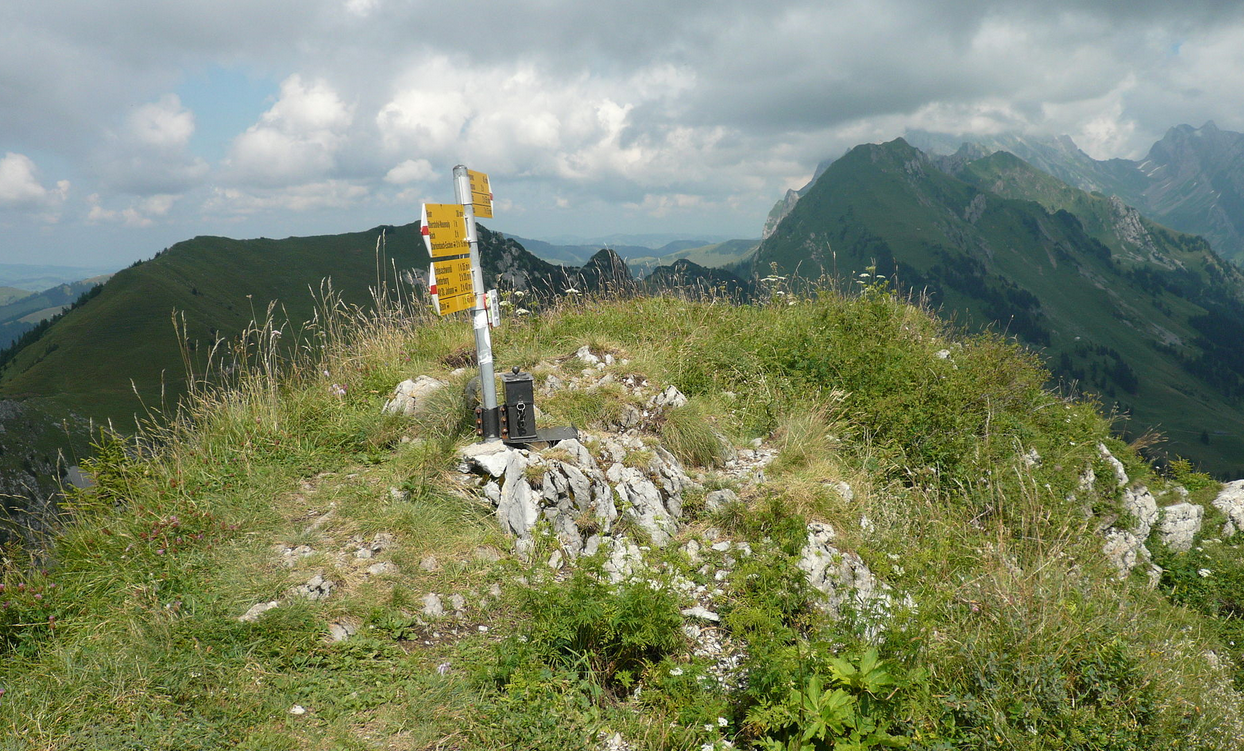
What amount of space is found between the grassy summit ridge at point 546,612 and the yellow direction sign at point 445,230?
2.02 metres

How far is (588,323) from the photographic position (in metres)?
10.3

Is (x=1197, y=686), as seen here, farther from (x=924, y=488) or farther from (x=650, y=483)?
(x=650, y=483)

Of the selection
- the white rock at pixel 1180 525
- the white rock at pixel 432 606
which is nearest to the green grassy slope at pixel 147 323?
the white rock at pixel 432 606

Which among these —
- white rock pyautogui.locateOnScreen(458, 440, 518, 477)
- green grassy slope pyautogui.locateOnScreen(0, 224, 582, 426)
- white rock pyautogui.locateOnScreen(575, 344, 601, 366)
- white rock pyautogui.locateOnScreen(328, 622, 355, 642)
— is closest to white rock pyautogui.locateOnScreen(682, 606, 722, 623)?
white rock pyautogui.locateOnScreen(458, 440, 518, 477)

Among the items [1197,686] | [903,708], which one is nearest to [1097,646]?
[1197,686]

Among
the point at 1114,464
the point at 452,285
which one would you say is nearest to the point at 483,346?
the point at 452,285

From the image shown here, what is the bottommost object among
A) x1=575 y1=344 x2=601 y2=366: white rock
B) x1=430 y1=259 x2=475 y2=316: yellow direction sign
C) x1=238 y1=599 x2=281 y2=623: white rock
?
x1=238 y1=599 x2=281 y2=623: white rock

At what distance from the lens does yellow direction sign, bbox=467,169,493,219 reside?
645 cm

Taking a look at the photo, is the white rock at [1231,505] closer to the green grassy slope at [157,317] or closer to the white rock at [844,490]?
the white rock at [844,490]

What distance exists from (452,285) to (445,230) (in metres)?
0.55

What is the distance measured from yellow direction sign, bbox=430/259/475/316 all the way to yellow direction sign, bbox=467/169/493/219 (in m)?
0.64

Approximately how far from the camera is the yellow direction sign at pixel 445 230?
5574mm

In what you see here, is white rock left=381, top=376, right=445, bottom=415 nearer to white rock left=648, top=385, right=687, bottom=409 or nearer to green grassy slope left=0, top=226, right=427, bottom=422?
white rock left=648, top=385, right=687, bottom=409

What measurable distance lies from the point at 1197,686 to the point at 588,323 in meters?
8.31
